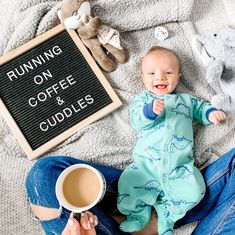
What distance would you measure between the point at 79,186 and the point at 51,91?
1.21 ft

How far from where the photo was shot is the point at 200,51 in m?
1.47

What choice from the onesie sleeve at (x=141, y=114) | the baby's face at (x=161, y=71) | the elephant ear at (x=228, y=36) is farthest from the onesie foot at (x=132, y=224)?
the elephant ear at (x=228, y=36)

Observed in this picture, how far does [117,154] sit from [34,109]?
0.94 ft

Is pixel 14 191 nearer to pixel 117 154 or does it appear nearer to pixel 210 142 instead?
pixel 117 154

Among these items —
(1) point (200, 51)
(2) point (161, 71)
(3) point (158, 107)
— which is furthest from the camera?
(1) point (200, 51)

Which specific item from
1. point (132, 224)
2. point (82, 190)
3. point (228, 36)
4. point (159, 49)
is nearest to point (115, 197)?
point (132, 224)

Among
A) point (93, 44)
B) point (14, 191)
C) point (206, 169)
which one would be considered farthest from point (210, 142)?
point (14, 191)

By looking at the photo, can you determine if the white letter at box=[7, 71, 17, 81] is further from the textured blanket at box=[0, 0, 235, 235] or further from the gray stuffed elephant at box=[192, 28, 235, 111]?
the gray stuffed elephant at box=[192, 28, 235, 111]

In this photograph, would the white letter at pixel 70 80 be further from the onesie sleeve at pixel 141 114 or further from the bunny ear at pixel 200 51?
the bunny ear at pixel 200 51

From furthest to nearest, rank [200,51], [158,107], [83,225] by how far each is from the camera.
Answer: [200,51]
[158,107]
[83,225]

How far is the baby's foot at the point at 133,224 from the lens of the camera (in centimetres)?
129

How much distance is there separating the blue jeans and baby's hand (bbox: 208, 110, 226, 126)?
10 cm

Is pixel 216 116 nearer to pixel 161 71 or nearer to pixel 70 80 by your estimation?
pixel 161 71

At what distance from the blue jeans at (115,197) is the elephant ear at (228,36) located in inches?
13.1
